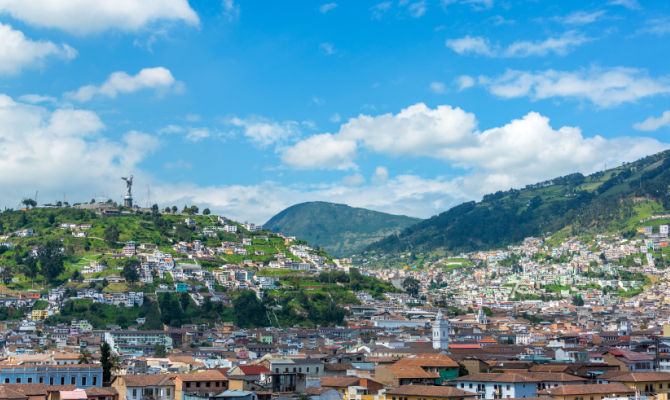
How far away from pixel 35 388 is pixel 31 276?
85484mm

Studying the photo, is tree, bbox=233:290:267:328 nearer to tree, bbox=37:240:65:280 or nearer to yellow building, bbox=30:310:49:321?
yellow building, bbox=30:310:49:321

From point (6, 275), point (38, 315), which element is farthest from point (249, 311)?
point (6, 275)

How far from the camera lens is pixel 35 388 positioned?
52500 millimetres

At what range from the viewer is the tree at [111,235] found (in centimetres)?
15175

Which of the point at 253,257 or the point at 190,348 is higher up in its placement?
the point at 253,257

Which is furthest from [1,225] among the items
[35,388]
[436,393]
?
[436,393]

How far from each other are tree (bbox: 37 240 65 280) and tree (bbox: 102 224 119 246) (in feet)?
30.7

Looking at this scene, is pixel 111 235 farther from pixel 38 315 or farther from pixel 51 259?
pixel 38 315

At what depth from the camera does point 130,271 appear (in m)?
130

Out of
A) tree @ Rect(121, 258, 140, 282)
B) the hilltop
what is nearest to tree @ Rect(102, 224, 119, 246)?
the hilltop

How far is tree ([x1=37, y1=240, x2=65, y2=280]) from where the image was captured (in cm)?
13200

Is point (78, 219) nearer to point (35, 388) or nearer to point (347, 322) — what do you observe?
point (347, 322)

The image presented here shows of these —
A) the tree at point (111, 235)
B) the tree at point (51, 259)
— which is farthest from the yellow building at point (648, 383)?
the tree at point (111, 235)

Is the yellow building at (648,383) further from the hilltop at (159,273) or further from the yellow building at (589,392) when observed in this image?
the hilltop at (159,273)
